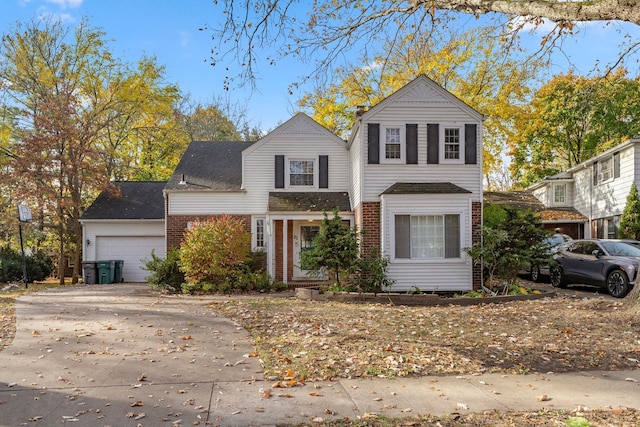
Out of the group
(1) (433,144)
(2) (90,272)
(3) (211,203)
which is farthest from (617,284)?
(2) (90,272)

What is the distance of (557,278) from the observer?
1605 centimetres

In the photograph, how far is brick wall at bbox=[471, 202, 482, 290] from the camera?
14766 mm

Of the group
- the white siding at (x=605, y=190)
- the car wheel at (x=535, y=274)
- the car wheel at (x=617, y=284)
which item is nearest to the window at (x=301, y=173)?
the car wheel at (x=535, y=274)

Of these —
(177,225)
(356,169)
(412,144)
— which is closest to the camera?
(412,144)

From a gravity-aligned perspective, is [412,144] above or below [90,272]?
above

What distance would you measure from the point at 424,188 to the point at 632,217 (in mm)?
11103

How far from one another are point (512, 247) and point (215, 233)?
27.5ft

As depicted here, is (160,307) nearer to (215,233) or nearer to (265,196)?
(215,233)

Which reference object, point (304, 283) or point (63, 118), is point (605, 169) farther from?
point (63, 118)

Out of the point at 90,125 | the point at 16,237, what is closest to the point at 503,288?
the point at 90,125

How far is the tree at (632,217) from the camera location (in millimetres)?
20406

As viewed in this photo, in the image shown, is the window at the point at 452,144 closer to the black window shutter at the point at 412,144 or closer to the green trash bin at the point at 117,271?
Answer: the black window shutter at the point at 412,144

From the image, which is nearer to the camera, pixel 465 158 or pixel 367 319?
pixel 367 319

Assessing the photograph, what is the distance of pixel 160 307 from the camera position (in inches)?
446
